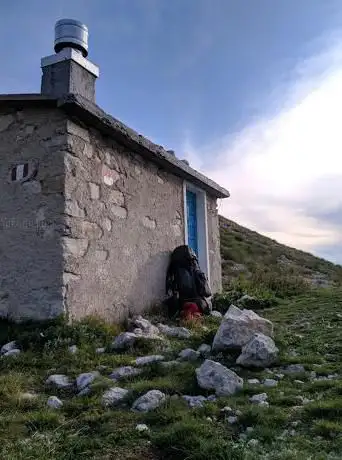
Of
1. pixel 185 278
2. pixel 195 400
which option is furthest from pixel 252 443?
pixel 185 278

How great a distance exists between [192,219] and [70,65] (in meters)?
4.13

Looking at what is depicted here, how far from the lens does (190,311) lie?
7598 mm

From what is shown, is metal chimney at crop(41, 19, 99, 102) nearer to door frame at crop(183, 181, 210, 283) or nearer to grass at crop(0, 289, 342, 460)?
door frame at crop(183, 181, 210, 283)

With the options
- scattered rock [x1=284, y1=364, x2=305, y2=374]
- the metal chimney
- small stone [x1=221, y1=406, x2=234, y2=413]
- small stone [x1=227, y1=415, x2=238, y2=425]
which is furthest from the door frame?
small stone [x1=227, y1=415, x2=238, y2=425]

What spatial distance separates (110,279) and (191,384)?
3.02m

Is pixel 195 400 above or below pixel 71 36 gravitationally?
below

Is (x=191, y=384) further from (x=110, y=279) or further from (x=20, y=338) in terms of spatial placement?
(x=110, y=279)

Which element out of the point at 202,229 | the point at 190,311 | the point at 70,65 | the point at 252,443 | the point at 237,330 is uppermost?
the point at 70,65

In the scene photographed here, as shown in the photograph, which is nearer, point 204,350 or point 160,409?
point 160,409

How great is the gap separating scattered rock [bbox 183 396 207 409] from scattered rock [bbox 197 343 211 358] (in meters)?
1.22

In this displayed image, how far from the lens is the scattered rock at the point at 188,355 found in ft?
15.5

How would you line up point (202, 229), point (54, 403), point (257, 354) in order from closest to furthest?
point (54, 403) → point (257, 354) → point (202, 229)

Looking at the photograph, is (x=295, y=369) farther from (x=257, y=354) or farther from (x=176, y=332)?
(x=176, y=332)

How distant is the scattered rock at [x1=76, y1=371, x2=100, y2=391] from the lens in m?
3.99
